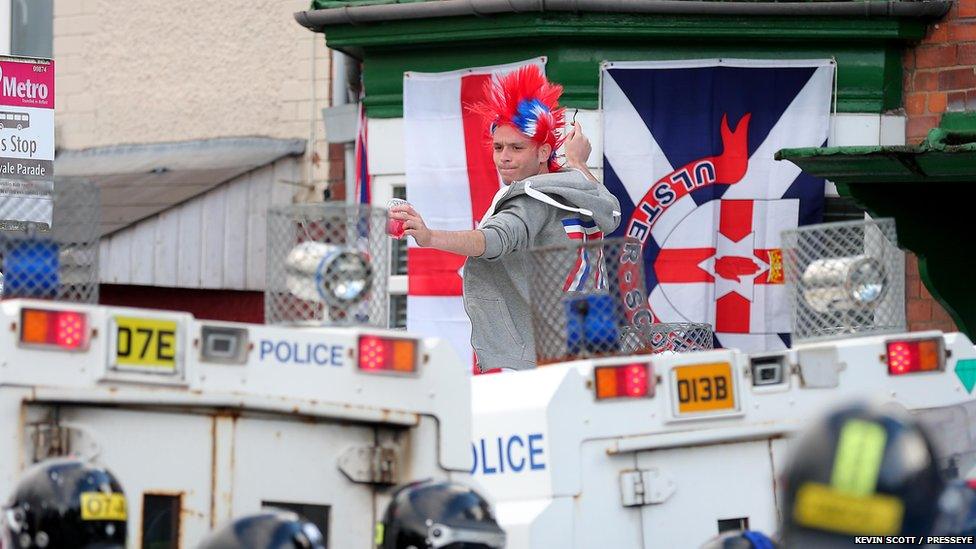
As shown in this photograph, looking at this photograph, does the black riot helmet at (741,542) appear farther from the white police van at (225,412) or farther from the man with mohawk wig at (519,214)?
the man with mohawk wig at (519,214)

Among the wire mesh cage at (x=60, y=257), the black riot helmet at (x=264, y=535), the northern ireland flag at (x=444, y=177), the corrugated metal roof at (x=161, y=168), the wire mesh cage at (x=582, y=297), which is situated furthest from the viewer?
the corrugated metal roof at (x=161, y=168)

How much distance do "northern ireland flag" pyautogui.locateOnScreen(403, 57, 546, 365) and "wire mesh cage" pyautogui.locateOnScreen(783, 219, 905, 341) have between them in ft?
16.8

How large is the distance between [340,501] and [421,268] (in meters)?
6.54

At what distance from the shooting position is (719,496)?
612 cm

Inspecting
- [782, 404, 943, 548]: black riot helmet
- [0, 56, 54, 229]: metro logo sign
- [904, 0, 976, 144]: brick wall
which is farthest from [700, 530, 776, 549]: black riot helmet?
[904, 0, 976, 144]: brick wall

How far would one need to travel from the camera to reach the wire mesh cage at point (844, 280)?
6.20 metres

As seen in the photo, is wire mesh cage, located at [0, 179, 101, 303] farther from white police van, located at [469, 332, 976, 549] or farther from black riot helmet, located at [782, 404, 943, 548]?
black riot helmet, located at [782, 404, 943, 548]

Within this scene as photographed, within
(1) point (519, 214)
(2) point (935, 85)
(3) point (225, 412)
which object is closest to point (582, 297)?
(1) point (519, 214)

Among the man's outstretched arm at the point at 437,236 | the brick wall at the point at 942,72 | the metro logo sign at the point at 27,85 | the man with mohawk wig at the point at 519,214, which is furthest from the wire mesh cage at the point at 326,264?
the brick wall at the point at 942,72

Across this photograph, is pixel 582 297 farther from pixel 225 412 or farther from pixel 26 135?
pixel 26 135

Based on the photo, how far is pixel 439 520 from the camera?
4.58 m

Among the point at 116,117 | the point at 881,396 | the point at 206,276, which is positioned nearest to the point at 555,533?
the point at 881,396

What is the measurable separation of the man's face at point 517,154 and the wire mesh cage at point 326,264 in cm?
156

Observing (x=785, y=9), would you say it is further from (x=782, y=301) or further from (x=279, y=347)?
A: (x=279, y=347)
